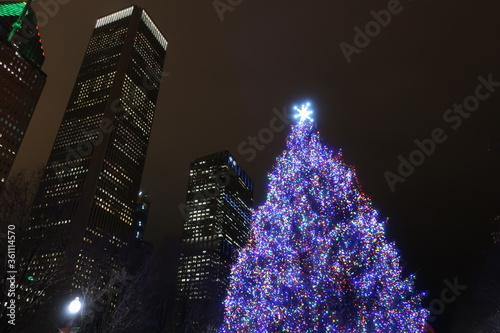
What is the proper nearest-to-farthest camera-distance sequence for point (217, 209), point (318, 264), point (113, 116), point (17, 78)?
point (318, 264)
point (217, 209)
point (113, 116)
point (17, 78)

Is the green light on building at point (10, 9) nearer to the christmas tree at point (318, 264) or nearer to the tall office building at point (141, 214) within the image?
the tall office building at point (141, 214)

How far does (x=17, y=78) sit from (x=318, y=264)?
409 ft

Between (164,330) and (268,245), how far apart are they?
8.51 meters

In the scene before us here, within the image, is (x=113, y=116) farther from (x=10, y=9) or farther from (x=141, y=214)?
(x=10, y=9)

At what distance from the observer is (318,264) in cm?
1376

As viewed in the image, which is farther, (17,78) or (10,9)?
(17,78)

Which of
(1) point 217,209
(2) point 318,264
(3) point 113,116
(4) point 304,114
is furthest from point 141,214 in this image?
(2) point 318,264

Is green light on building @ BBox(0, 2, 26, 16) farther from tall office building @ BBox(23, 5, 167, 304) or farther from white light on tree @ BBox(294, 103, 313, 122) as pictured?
white light on tree @ BBox(294, 103, 313, 122)

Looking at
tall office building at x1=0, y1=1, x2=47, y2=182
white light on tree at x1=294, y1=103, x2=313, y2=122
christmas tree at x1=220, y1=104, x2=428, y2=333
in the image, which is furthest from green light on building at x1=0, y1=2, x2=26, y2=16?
christmas tree at x1=220, y1=104, x2=428, y2=333

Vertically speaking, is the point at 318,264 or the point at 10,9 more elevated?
the point at 10,9

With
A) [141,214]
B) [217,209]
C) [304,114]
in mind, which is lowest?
[304,114]

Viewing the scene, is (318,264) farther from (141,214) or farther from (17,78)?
(17,78)

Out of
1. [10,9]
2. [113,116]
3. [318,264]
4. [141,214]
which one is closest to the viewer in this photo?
[318,264]

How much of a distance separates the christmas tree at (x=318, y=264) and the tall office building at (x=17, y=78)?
93.5 meters
